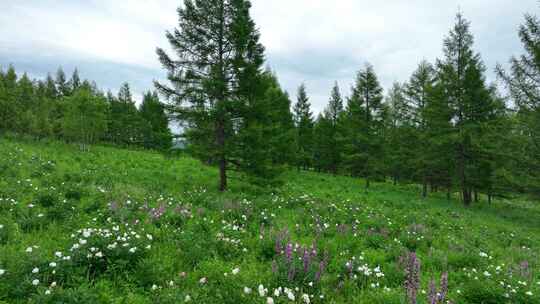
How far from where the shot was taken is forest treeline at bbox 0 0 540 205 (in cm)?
1345

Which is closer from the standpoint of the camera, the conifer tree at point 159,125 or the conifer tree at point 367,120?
the conifer tree at point 159,125

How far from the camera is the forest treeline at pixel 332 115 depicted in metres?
13.5

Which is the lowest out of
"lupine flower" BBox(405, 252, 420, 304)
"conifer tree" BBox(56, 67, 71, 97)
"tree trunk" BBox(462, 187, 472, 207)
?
"tree trunk" BBox(462, 187, 472, 207)

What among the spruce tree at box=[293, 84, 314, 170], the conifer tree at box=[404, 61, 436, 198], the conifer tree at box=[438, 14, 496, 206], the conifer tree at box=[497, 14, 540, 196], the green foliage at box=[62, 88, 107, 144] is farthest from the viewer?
the spruce tree at box=[293, 84, 314, 170]

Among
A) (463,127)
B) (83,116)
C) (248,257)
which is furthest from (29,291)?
(83,116)

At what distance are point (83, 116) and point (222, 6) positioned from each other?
84.6 feet

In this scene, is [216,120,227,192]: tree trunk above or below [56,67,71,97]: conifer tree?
below

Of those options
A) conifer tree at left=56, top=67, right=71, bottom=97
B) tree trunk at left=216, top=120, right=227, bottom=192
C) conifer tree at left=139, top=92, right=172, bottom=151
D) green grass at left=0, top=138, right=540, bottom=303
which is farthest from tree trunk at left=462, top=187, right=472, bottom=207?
conifer tree at left=56, top=67, right=71, bottom=97

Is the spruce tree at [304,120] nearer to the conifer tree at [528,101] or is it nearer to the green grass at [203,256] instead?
the conifer tree at [528,101]

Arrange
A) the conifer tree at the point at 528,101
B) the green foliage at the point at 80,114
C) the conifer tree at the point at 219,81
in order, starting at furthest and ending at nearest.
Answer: the green foliage at the point at 80,114, the conifer tree at the point at 528,101, the conifer tree at the point at 219,81

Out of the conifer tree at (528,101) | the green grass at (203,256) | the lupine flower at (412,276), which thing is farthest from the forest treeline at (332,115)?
the lupine flower at (412,276)

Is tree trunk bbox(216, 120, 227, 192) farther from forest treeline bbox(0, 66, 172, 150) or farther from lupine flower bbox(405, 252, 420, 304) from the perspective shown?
lupine flower bbox(405, 252, 420, 304)

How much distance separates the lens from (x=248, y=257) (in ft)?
17.9

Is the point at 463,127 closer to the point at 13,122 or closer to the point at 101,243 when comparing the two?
the point at 101,243
